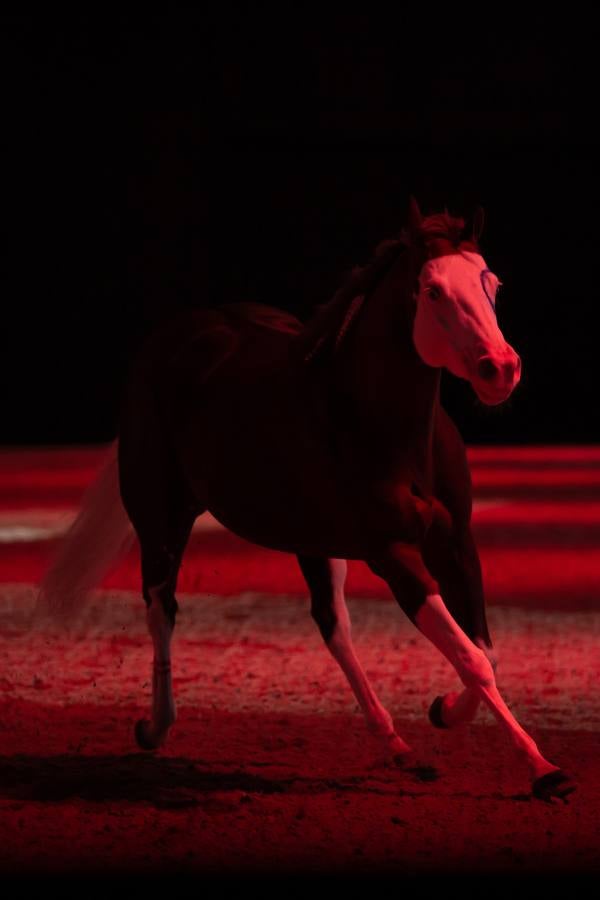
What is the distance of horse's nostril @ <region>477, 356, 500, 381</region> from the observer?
3.48 m

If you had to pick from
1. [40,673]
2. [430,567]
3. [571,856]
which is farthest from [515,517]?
[571,856]

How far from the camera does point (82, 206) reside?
19.9m

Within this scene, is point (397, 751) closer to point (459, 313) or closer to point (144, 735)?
point (144, 735)

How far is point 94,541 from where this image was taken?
509cm

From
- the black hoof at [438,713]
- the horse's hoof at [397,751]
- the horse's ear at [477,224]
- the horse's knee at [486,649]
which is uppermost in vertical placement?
the horse's ear at [477,224]

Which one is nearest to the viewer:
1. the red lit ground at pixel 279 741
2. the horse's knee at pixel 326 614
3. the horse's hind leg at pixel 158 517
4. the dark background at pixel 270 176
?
the red lit ground at pixel 279 741

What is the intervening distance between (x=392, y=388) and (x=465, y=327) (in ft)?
1.05

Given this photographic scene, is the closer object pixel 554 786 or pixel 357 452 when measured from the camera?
pixel 554 786

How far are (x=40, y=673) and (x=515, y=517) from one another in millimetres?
6388

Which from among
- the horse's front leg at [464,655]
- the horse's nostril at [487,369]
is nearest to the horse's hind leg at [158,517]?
the horse's front leg at [464,655]

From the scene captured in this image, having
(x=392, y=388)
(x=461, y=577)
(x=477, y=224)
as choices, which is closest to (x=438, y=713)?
(x=461, y=577)

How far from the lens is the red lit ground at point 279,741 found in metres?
3.37

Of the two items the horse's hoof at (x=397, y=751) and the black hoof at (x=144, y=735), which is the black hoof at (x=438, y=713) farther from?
the black hoof at (x=144, y=735)

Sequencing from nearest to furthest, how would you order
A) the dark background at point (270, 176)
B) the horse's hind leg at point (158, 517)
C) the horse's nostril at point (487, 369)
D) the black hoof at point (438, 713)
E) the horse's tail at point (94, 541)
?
the horse's nostril at point (487, 369) < the black hoof at point (438, 713) < the horse's hind leg at point (158, 517) < the horse's tail at point (94, 541) < the dark background at point (270, 176)
